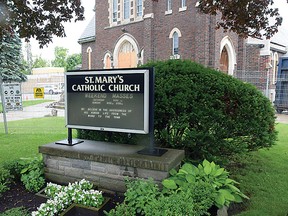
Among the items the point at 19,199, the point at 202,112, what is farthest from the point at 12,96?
the point at 202,112

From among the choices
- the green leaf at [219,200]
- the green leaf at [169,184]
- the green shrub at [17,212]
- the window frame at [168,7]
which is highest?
the window frame at [168,7]

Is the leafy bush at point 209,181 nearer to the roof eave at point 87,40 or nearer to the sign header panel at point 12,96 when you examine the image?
the sign header panel at point 12,96

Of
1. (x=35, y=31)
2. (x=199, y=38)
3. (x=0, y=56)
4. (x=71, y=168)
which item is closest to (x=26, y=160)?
(x=71, y=168)

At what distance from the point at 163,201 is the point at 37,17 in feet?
16.7

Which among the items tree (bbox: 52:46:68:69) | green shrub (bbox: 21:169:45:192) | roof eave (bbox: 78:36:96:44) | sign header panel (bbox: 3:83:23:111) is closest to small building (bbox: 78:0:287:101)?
roof eave (bbox: 78:36:96:44)

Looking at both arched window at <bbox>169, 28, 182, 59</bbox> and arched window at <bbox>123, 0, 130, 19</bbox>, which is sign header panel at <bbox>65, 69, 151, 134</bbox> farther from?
arched window at <bbox>123, 0, 130, 19</bbox>

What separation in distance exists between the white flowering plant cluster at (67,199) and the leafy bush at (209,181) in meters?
0.88

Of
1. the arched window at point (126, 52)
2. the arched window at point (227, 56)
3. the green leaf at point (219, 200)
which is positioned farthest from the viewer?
the arched window at point (126, 52)

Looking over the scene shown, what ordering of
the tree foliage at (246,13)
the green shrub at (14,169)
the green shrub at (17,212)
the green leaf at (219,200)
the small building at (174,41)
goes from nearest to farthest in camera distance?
the green leaf at (219,200)
the green shrub at (17,212)
the green shrub at (14,169)
the tree foliage at (246,13)
the small building at (174,41)

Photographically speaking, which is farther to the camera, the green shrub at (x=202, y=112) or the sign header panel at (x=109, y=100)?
the green shrub at (x=202, y=112)

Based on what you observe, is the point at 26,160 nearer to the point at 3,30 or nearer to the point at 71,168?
the point at 71,168

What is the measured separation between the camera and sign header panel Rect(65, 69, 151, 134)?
3.65 m

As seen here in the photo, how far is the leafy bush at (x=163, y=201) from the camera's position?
8.55 feet

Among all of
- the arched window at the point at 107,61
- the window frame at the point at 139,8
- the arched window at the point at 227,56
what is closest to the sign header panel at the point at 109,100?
the arched window at the point at 227,56
